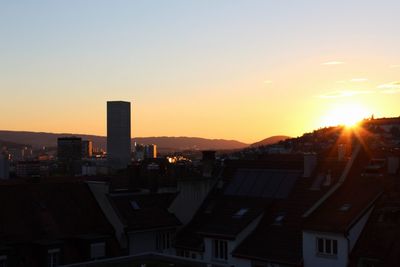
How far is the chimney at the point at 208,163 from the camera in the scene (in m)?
54.3

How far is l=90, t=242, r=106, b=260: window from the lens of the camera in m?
43.1

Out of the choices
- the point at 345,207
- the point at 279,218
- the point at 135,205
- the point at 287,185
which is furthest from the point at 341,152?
the point at 135,205

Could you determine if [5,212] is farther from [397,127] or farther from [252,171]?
[397,127]

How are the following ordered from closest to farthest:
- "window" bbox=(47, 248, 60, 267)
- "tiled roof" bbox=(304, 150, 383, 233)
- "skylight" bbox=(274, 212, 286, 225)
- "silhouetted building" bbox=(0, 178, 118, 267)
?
"tiled roof" bbox=(304, 150, 383, 233) → "silhouetted building" bbox=(0, 178, 118, 267) → "window" bbox=(47, 248, 60, 267) → "skylight" bbox=(274, 212, 286, 225)

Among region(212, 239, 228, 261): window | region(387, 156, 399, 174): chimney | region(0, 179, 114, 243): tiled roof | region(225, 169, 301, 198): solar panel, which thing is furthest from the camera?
region(225, 169, 301, 198): solar panel

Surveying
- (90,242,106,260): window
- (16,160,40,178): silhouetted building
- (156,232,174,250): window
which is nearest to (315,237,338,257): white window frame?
(156,232,174,250): window

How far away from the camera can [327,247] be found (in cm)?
3931

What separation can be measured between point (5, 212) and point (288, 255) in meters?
18.2

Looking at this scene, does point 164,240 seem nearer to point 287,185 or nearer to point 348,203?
point 287,185

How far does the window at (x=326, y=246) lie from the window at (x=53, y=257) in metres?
15.9

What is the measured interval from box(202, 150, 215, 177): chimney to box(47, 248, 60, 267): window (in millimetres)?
16182

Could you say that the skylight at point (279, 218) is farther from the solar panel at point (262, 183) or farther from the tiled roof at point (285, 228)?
the solar panel at point (262, 183)

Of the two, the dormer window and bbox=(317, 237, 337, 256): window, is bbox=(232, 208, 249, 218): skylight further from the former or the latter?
the dormer window

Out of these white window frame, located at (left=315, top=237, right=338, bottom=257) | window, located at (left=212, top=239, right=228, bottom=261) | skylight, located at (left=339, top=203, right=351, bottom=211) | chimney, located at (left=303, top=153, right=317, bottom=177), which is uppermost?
chimney, located at (left=303, top=153, right=317, bottom=177)
